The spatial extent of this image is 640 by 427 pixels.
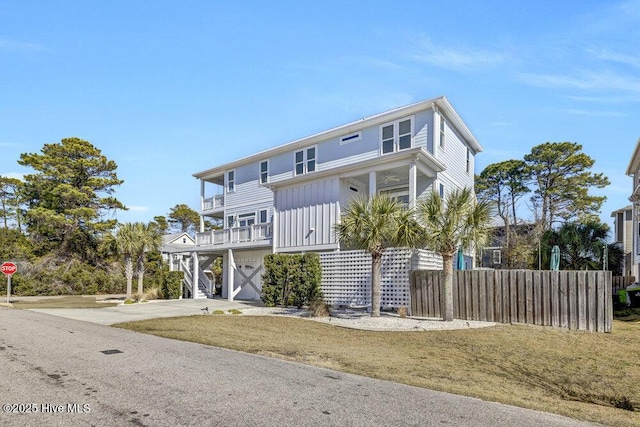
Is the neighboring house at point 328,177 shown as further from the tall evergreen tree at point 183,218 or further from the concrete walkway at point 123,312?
the tall evergreen tree at point 183,218

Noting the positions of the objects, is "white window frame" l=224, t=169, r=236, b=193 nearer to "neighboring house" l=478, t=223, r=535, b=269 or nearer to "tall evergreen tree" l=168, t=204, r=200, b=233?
"neighboring house" l=478, t=223, r=535, b=269

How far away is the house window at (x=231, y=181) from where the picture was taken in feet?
92.8

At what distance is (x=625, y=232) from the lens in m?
32.3

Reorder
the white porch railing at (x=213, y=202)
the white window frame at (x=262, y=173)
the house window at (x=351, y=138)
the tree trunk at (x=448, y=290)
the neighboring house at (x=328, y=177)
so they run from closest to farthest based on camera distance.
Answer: the tree trunk at (x=448, y=290)
the neighboring house at (x=328, y=177)
the house window at (x=351, y=138)
the white window frame at (x=262, y=173)
the white porch railing at (x=213, y=202)

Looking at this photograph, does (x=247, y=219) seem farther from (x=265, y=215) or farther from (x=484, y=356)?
(x=484, y=356)

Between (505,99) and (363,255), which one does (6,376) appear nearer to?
(363,255)

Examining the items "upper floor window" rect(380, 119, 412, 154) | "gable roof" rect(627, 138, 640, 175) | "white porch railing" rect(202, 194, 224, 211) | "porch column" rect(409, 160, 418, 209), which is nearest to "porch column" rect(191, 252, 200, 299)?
"white porch railing" rect(202, 194, 224, 211)

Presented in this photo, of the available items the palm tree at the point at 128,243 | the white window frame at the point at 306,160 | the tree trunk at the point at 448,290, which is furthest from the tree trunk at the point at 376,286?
the palm tree at the point at 128,243

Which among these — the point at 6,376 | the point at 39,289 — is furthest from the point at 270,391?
the point at 39,289

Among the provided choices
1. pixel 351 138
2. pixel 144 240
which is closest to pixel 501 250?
pixel 351 138

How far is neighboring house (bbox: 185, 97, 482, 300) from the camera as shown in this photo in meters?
18.9

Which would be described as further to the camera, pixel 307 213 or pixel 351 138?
pixel 351 138

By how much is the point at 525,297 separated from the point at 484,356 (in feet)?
16.6

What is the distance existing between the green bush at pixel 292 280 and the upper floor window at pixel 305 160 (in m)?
6.53
